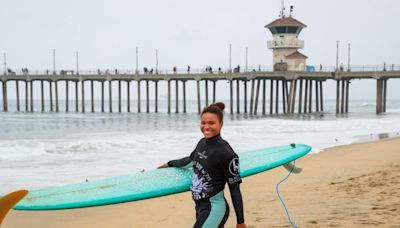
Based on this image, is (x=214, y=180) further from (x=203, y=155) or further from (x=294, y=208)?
(x=294, y=208)

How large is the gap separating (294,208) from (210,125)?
113 inches

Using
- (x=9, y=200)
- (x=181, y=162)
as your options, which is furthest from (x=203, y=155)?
(x=9, y=200)

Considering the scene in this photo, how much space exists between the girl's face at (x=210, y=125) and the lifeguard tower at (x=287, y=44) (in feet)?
110

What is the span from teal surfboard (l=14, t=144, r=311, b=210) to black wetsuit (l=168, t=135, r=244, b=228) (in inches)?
20.3

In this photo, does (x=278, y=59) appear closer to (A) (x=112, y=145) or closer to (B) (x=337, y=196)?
(A) (x=112, y=145)

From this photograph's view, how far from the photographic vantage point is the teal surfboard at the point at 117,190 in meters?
3.86

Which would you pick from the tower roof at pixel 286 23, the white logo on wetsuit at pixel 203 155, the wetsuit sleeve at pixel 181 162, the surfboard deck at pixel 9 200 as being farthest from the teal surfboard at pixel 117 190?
the tower roof at pixel 286 23

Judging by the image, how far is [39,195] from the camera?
4.00m

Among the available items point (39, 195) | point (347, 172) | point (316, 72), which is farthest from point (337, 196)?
point (316, 72)

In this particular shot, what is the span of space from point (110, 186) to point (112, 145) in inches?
518

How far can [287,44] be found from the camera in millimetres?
38156

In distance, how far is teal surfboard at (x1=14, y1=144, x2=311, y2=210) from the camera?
3.86 m

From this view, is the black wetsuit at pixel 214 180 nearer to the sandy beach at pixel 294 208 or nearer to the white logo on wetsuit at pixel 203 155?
the white logo on wetsuit at pixel 203 155

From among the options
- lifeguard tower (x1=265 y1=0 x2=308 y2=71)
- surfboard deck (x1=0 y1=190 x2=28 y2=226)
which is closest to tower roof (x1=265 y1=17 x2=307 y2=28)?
lifeguard tower (x1=265 y1=0 x2=308 y2=71)
